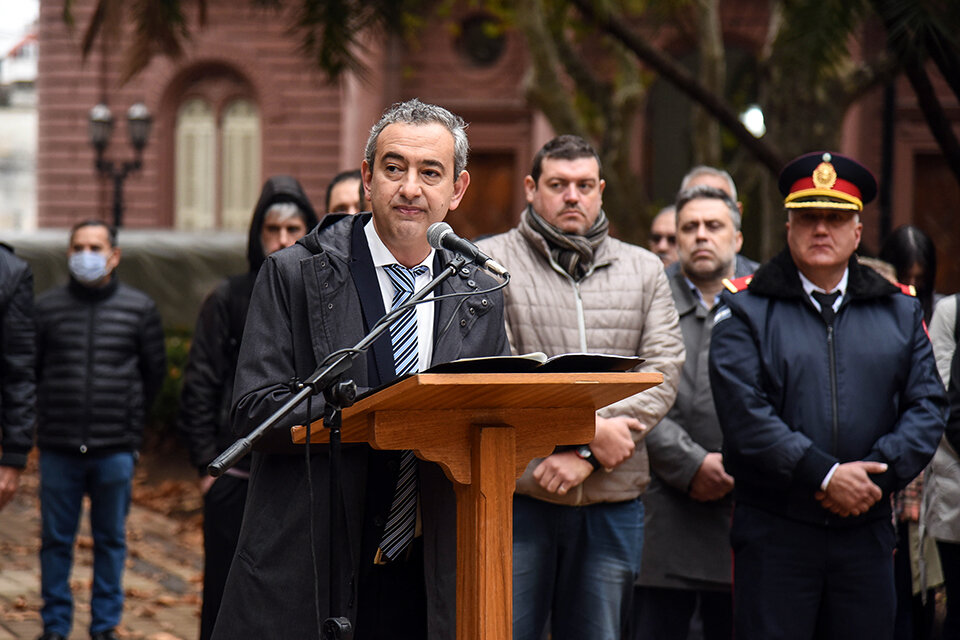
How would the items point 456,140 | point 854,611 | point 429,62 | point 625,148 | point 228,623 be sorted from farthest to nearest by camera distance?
point 429,62
point 625,148
point 854,611
point 456,140
point 228,623

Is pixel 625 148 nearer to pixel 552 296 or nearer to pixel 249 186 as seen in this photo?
pixel 552 296

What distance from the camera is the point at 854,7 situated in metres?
6.78

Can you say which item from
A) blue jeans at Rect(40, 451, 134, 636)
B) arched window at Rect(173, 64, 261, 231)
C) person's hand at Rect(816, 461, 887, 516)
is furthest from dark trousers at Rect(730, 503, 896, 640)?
arched window at Rect(173, 64, 261, 231)

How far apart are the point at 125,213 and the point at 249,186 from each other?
7.72 feet

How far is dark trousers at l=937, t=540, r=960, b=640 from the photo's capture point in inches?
230

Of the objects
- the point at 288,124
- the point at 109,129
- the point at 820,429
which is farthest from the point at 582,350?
the point at 288,124

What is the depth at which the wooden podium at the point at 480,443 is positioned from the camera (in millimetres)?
→ 3178

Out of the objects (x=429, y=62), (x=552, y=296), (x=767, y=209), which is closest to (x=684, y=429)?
(x=552, y=296)

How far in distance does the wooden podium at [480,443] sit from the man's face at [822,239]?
6.80ft

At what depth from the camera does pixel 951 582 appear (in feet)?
19.5

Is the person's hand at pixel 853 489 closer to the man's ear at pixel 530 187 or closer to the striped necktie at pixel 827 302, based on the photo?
the striped necktie at pixel 827 302

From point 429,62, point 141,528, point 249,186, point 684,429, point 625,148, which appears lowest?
point 141,528

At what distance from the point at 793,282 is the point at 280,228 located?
96.1 inches

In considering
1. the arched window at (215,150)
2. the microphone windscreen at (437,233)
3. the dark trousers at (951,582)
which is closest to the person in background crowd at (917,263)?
the dark trousers at (951,582)
